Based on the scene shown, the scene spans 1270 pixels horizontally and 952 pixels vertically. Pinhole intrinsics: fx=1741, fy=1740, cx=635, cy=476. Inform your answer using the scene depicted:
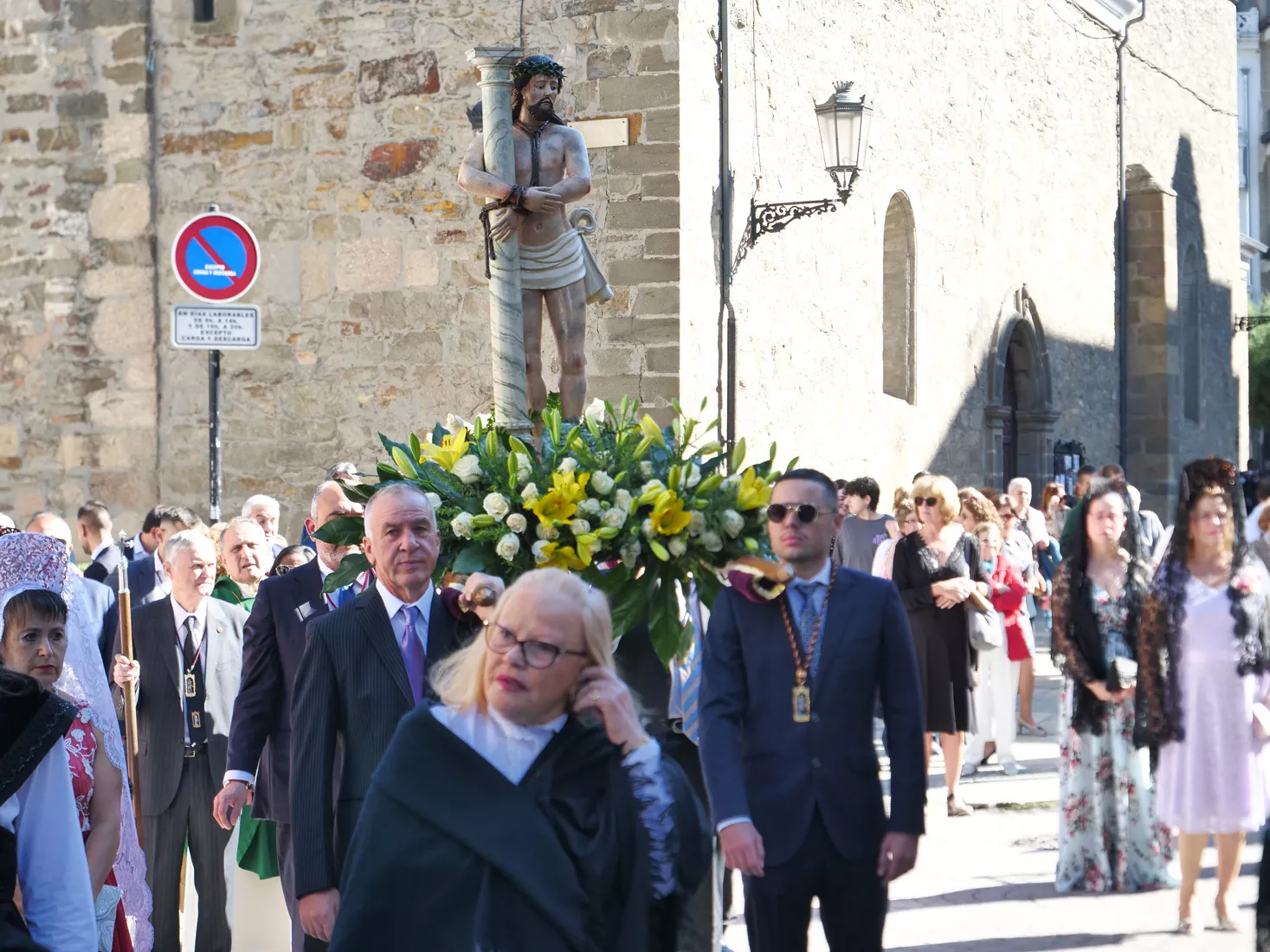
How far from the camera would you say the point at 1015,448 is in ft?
71.4

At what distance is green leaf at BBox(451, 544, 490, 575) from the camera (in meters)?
5.18

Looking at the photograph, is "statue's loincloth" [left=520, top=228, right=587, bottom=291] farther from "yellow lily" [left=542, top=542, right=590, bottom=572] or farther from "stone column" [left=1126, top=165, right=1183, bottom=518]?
"stone column" [left=1126, top=165, right=1183, bottom=518]

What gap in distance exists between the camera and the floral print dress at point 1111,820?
7582 millimetres

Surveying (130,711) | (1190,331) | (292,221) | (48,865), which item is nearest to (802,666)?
(48,865)

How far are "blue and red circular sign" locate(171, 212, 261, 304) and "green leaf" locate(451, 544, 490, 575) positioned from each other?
177 inches

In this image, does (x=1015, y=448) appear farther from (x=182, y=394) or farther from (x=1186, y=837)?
(x=1186, y=837)

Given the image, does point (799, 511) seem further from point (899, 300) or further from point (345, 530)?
point (899, 300)

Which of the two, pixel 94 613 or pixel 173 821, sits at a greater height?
pixel 94 613

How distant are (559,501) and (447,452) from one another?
0.51m

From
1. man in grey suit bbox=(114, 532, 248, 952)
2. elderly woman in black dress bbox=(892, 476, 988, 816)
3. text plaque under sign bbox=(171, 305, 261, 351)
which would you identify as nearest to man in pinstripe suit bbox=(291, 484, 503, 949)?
man in grey suit bbox=(114, 532, 248, 952)

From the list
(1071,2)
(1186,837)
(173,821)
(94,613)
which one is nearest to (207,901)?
(173,821)

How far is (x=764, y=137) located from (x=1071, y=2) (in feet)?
35.0

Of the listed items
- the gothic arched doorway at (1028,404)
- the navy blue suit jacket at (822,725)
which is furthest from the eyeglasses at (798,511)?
the gothic arched doorway at (1028,404)

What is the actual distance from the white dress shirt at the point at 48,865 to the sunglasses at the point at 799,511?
84.9 inches
